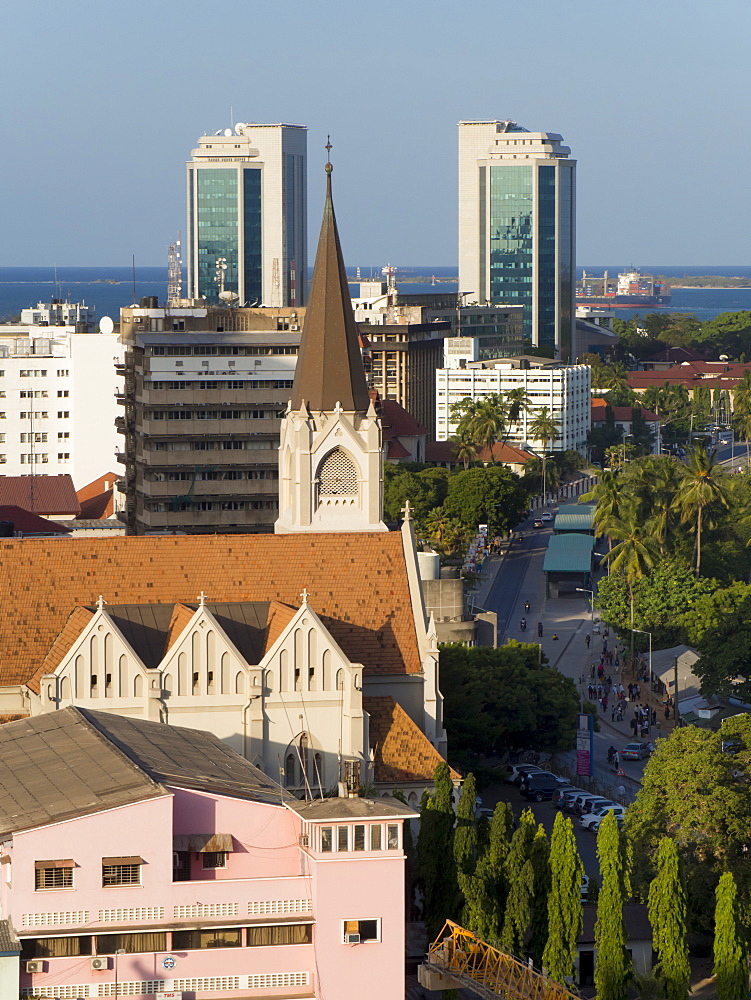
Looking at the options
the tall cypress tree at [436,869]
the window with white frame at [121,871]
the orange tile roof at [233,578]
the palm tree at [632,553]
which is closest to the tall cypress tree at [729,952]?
the tall cypress tree at [436,869]

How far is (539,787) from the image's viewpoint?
8150cm

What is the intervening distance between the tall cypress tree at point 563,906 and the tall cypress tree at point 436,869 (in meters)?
2.85

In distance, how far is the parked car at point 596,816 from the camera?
7669 centimetres

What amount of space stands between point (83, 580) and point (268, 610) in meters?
6.07

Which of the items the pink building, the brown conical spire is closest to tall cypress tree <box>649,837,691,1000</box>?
the pink building

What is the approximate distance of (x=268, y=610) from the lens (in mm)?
68312

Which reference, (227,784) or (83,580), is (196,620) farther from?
(227,784)

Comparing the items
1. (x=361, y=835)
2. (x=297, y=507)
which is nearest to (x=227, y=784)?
(x=361, y=835)

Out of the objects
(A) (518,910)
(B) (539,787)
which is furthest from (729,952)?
(B) (539,787)

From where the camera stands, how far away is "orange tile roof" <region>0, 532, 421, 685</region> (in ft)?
223

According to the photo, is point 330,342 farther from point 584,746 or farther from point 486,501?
point 486,501

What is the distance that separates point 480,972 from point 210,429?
9322 centimetres

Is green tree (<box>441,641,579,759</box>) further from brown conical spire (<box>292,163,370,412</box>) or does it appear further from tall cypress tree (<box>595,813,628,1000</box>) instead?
tall cypress tree (<box>595,813,628,1000</box>)

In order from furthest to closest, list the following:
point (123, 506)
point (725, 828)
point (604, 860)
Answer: point (123, 506)
point (725, 828)
point (604, 860)
